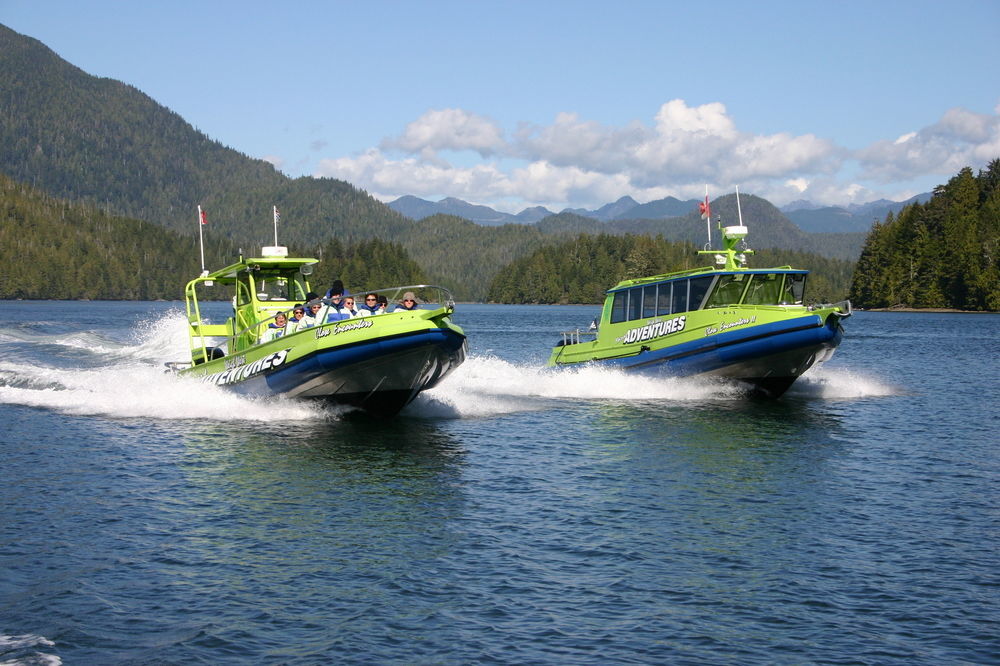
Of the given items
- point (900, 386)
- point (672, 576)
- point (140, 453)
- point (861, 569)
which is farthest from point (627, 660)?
point (900, 386)

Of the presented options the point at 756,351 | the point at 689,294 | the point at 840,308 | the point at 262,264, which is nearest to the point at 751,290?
the point at 689,294

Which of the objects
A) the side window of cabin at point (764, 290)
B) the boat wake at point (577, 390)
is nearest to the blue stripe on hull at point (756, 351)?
the boat wake at point (577, 390)

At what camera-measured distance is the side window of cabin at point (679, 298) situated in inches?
1052

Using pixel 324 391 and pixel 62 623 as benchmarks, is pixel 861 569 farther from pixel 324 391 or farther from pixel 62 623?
pixel 324 391

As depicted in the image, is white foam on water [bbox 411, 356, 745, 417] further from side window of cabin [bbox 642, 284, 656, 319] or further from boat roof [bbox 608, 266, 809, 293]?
boat roof [bbox 608, 266, 809, 293]

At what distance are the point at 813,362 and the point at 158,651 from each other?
20.3 meters

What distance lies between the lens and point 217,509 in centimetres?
1398

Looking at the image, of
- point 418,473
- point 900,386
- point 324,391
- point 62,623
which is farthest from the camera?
point 900,386

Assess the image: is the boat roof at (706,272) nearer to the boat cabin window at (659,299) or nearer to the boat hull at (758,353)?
the boat cabin window at (659,299)

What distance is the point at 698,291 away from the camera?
26359mm

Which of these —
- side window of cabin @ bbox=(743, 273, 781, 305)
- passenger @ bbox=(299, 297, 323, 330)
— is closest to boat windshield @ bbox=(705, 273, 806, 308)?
side window of cabin @ bbox=(743, 273, 781, 305)

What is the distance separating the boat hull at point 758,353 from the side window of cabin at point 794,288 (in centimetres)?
157

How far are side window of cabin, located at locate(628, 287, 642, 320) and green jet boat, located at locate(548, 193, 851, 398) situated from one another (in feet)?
0.09

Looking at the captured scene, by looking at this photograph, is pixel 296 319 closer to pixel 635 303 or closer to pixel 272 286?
pixel 272 286
